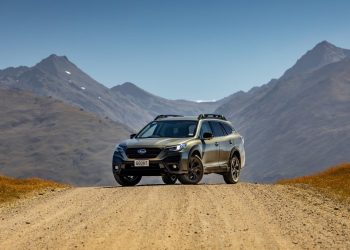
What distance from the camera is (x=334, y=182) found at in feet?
76.2

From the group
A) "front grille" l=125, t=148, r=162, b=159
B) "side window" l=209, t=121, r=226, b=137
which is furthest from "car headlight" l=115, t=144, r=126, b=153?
"side window" l=209, t=121, r=226, b=137

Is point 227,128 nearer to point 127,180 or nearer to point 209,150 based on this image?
point 209,150

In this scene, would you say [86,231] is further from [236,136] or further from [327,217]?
[236,136]

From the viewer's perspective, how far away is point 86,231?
10.2m

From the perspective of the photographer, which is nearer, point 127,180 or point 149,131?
point 127,180

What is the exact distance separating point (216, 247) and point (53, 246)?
99.7 inches

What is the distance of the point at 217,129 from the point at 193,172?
2941 millimetres

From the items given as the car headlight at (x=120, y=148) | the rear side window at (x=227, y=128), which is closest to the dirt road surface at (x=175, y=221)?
the car headlight at (x=120, y=148)

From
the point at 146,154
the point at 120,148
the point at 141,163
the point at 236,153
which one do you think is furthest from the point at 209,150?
the point at 120,148

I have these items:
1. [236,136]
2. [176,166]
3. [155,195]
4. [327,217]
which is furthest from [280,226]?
[236,136]

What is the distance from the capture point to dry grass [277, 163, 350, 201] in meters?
19.5

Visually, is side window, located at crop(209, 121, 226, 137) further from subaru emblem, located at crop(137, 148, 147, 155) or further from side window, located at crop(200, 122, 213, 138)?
subaru emblem, located at crop(137, 148, 147, 155)

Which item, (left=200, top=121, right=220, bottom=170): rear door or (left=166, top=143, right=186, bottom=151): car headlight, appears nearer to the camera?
(left=166, top=143, right=186, bottom=151): car headlight

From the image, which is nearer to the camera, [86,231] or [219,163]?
[86,231]
